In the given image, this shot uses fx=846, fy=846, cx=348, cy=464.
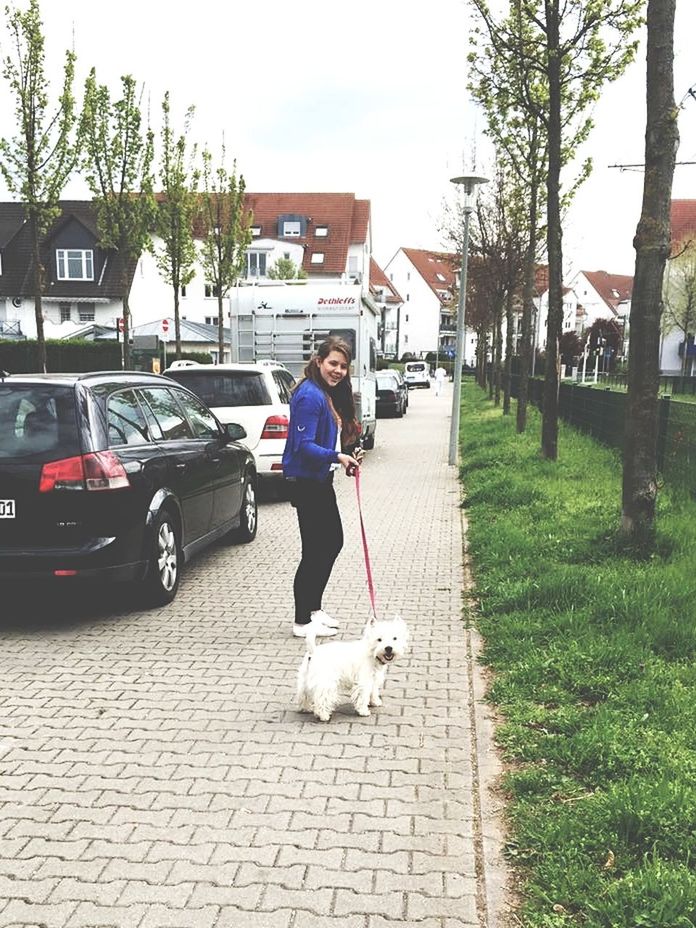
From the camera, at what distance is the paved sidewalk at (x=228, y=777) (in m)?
2.89

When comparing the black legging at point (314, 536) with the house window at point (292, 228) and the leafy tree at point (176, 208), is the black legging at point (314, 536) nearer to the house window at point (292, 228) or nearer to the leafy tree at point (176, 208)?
the leafy tree at point (176, 208)

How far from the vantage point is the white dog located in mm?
4230

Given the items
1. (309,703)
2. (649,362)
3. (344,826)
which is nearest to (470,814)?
(344,826)

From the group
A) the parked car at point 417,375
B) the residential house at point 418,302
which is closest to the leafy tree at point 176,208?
the parked car at point 417,375

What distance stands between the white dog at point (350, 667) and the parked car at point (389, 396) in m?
25.6

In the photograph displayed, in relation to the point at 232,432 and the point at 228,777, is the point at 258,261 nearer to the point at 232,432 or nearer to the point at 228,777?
the point at 232,432

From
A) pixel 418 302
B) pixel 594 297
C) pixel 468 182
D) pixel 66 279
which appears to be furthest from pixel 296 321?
pixel 594 297

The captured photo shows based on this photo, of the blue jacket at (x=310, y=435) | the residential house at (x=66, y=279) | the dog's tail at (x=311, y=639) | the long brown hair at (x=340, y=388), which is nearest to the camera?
the dog's tail at (x=311, y=639)

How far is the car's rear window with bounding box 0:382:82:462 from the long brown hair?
1.65 m

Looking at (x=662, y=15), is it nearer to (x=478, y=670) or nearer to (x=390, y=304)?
(x=478, y=670)

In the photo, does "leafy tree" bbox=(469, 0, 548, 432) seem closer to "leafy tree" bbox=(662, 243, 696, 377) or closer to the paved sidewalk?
the paved sidewalk

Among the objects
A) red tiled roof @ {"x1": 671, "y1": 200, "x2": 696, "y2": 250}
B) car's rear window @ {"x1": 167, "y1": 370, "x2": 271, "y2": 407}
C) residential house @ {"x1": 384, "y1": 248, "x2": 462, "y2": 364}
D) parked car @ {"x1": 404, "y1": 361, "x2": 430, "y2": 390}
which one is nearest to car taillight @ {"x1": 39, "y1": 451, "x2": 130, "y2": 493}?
car's rear window @ {"x1": 167, "y1": 370, "x2": 271, "y2": 407}

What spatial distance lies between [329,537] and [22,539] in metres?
2.02

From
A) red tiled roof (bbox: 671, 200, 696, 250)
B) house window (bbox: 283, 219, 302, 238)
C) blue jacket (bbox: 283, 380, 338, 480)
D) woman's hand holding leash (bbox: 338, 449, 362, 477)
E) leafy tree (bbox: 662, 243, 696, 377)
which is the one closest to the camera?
woman's hand holding leash (bbox: 338, 449, 362, 477)
